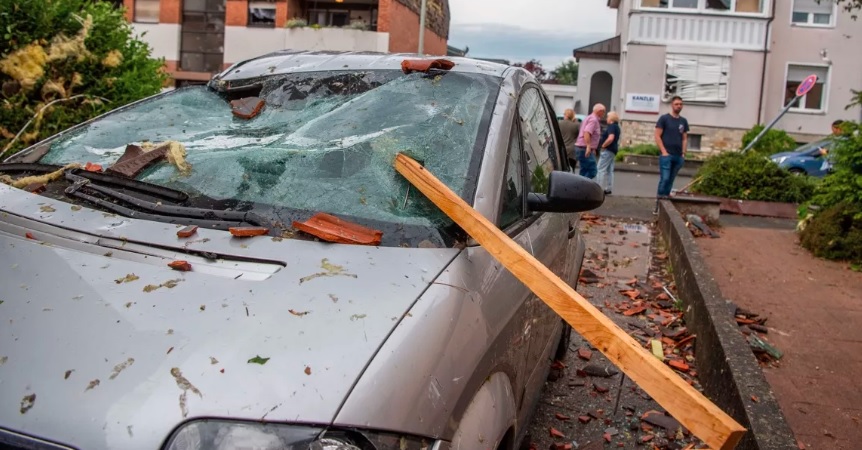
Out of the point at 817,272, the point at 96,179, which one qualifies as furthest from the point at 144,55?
the point at 817,272

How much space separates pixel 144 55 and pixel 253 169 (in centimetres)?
513

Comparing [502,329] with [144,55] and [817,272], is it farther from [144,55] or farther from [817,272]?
[817,272]

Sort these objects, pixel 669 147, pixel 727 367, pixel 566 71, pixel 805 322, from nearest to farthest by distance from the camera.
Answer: pixel 727 367
pixel 805 322
pixel 669 147
pixel 566 71

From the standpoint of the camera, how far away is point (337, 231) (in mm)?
2352

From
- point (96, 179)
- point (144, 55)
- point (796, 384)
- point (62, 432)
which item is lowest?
point (796, 384)

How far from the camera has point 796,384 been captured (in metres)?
4.43

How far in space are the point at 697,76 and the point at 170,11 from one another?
23.4 meters

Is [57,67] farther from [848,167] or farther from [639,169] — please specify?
[639,169]

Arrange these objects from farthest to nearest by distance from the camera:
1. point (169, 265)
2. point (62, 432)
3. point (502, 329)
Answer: point (502, 329), point (169, 265), point (62, 432)

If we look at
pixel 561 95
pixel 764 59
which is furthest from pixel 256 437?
pixel 561 95

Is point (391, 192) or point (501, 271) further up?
point (391, 192)

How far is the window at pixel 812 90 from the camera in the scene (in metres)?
27.7

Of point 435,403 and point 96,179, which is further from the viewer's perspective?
point 96,179

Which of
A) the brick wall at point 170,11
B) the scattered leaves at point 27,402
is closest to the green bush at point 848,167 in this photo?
the scattered leaves at point 27,402
